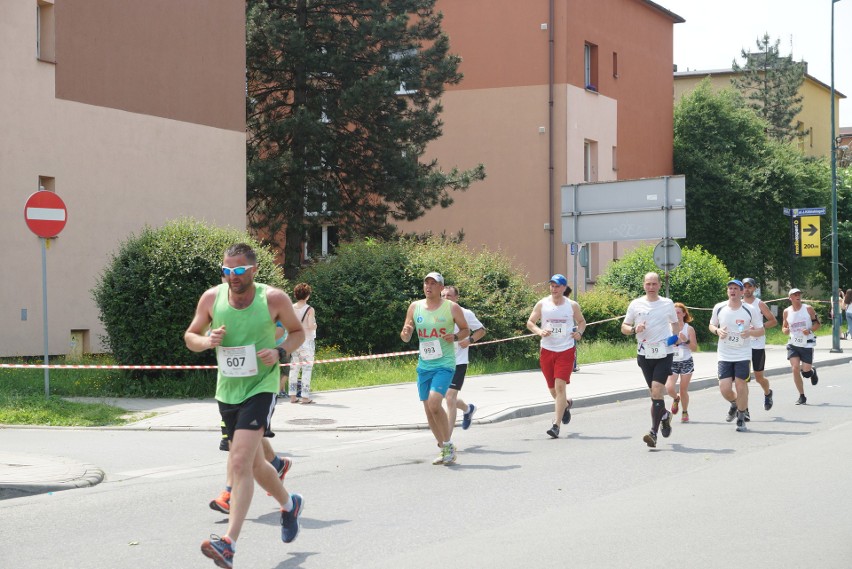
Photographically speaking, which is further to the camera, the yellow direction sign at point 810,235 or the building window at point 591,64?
the building window at point 591,64

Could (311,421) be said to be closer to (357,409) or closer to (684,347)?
(357,409)

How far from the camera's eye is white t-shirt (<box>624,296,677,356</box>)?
38.1 ft

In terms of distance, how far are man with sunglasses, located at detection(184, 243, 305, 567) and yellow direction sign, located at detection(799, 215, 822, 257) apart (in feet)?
94.4

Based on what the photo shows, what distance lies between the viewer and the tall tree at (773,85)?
65875 mm

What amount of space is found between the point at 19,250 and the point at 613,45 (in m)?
24.5

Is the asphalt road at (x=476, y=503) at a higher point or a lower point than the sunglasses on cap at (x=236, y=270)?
lower

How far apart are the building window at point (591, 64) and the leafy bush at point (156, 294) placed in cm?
2337

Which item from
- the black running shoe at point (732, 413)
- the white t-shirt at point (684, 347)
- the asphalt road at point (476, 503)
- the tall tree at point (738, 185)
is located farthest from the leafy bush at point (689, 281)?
the asphalt road at point (476, 503)

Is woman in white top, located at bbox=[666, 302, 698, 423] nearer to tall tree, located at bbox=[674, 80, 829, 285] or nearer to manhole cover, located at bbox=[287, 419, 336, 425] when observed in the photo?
manhole cover, located at bbox=[287, 419, 336, 425]

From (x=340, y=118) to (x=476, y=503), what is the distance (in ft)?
77.0

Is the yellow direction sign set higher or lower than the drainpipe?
lower

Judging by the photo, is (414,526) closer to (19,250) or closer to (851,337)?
(19,250)

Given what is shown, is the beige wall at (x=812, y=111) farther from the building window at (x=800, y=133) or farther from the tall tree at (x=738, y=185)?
the tall tree at (x=738, y=185)

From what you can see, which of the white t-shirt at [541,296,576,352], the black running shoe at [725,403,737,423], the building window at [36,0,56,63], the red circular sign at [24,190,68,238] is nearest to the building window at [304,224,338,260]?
the building window at [36,0,56,63]
